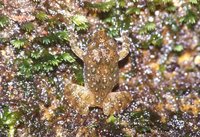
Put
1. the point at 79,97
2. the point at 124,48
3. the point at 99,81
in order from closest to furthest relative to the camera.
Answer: the point at 79,97 < the point at 99,81 < the point at 124,48

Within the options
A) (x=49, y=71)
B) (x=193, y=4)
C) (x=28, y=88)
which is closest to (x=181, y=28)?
(x=193, y=4)

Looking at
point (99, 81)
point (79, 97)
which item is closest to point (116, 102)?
point (99, 81)

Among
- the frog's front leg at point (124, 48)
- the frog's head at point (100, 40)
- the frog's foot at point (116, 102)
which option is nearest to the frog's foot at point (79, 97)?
the frog's foot at point (116, 102)

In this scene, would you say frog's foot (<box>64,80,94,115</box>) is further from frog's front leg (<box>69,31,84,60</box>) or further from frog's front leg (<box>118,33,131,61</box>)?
frog's front leg (<box>118,33,131,61</box>)

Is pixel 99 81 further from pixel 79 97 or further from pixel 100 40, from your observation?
pixel 100 40

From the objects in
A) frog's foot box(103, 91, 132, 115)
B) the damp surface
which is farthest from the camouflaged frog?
the damp surface

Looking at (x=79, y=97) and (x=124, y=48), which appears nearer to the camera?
(x=79, y=97)
